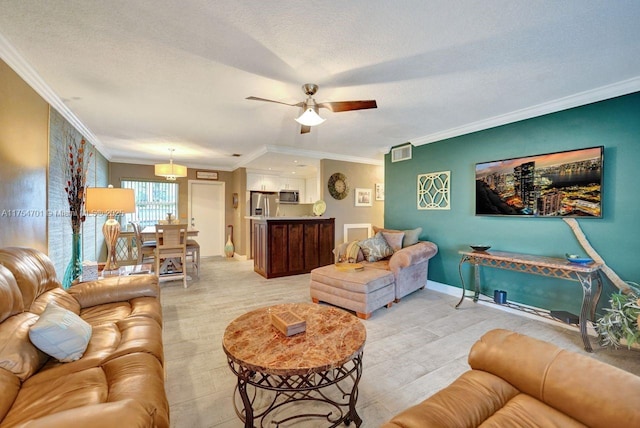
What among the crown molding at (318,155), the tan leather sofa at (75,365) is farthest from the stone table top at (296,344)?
the crown molding at (318,155)

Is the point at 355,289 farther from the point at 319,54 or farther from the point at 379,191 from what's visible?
the point at 379,191

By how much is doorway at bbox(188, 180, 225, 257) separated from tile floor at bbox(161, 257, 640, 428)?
2963mm

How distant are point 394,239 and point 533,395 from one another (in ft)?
10.0

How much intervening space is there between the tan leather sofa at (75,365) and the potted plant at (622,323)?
331 cm

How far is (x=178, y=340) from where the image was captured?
2492mm

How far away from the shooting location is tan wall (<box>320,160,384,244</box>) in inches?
219

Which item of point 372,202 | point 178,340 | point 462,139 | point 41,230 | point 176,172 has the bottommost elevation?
point 178,340

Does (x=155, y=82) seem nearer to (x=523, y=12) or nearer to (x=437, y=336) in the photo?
(x=523, y=12)

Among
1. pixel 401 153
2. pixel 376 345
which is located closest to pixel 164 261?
pixel 376 345

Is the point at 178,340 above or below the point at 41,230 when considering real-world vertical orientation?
below

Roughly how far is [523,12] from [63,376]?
3.14 m

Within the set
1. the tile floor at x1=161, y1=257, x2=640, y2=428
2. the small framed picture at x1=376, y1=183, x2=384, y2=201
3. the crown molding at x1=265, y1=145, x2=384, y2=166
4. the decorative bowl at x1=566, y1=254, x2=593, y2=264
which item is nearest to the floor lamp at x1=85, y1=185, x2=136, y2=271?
the tile floor at x1=161, y1=257, x2=640, y2=428

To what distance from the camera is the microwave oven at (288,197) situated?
22.5 feet

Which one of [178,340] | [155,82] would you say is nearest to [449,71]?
[155,82]
